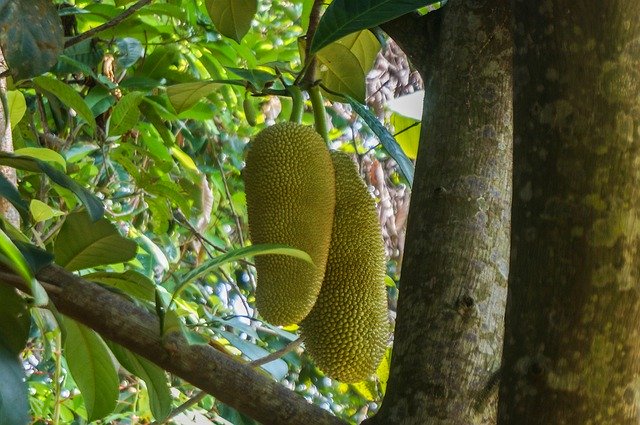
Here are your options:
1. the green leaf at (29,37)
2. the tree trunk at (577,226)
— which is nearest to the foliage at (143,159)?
the green leaf at (29,37)

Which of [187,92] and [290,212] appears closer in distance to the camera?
[290,212]

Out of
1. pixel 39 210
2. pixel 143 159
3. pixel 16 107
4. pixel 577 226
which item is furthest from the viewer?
pixel 143 159

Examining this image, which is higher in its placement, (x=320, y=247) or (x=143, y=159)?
(x=320, y=247)

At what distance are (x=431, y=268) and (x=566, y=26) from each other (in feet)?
0.82

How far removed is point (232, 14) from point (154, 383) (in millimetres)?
387

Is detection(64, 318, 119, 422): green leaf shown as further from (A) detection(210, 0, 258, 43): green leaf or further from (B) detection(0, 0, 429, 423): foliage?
(A) detection(210, 0, 258, 43): green leaf

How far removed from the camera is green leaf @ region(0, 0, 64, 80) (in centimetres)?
71

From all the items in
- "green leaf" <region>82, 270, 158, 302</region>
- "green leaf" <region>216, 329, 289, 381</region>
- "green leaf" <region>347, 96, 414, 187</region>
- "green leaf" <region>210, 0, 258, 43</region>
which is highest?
"green leaf" <region>210, 0, 258, 43</region>

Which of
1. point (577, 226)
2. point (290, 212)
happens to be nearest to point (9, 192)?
point (290, 212)

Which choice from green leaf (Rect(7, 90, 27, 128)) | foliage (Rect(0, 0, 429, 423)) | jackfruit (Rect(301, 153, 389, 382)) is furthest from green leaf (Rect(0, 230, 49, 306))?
green leaf (Rect(7, 90, 27, 128))

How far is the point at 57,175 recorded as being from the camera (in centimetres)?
72

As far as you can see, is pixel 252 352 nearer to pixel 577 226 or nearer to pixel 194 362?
pixel 194 362

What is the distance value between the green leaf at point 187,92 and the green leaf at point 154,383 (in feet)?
0.90

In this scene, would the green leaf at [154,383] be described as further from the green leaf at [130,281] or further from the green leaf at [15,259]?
the green leaf at [15,259]
